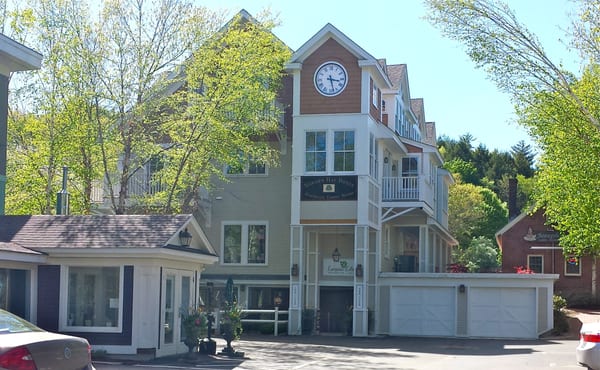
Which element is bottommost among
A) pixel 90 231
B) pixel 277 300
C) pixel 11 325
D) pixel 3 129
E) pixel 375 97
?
pixel 277 300

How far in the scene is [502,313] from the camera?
3281cm

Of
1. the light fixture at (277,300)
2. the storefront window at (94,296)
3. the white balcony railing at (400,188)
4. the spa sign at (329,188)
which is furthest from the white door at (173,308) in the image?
the white balcony railing at (400,188)

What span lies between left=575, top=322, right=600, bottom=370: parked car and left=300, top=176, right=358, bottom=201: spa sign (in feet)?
55.3

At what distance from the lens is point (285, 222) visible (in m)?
34.4

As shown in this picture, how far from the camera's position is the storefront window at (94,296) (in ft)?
63.2

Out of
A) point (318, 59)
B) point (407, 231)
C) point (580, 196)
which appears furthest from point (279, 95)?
point (580, 196)

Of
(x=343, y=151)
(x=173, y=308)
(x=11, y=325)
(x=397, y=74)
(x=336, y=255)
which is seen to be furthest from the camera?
(x=397, y=74)

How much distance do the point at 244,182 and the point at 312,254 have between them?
13.1 ft

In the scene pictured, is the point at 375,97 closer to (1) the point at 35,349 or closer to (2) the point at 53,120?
(2) the point at 53,120

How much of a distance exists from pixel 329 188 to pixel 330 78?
4118 millimetres

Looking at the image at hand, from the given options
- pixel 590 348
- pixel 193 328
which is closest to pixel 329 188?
pixel 193 328

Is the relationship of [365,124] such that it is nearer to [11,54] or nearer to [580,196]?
[580,196]

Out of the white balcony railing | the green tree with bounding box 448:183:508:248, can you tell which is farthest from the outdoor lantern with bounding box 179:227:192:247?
the green tree with bounding box 448:183:508:248

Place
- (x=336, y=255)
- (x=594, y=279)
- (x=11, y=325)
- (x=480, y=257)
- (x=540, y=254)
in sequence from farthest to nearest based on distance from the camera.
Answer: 1. (x=480, y=257)
2. (x=540, y=254)
3. (x=594, y=279)
4. (x=336, y=255)
5. (x=11, y=325)
